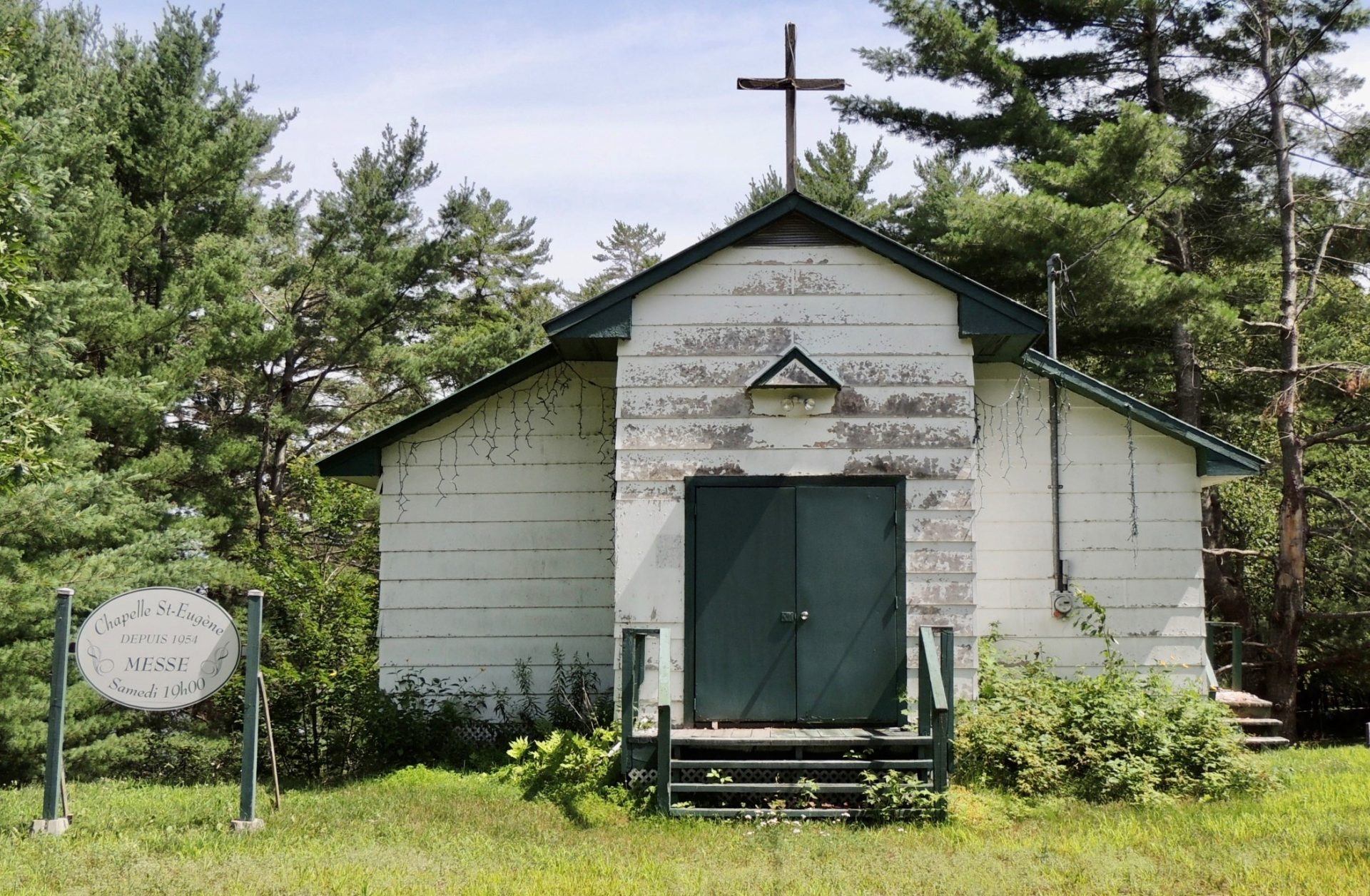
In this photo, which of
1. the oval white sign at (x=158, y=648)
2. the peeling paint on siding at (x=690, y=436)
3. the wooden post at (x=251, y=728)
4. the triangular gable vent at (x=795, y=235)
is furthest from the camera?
the triangular gable vent at (x=795, y=235)

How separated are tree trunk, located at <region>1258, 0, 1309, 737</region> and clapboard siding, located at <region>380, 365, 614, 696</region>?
35.0 feet

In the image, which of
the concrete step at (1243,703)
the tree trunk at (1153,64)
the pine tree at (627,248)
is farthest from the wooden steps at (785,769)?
the pine tree at (627,248)

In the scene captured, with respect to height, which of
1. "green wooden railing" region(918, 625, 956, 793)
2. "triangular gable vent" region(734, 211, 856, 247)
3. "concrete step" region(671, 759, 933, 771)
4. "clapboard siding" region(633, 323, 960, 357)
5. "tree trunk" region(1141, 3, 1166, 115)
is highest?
"tree trunk" region(1141, 3, 1166, 115)

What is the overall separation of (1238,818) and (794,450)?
4.13 meters

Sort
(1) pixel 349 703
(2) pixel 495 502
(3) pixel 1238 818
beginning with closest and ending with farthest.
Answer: (3) pixel 1238 818, (1) pixel 349 703, (2) pixel 495 502

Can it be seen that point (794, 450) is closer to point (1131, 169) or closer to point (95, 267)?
point (1131, 169)

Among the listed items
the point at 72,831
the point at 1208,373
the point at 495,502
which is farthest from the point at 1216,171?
the point at 72,831

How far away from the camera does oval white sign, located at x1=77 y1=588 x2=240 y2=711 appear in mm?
7465

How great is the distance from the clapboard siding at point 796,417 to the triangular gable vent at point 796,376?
12 cm

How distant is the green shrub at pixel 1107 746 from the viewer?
841cm

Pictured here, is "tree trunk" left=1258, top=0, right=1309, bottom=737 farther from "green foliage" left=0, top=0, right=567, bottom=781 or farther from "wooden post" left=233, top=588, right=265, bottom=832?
"wooden post" left=233, top=588, right=265, bottom=832

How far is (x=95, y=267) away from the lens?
16.8 metres

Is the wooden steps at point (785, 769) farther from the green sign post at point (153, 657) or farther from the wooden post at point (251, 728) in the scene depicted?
the green sign post at point (153, 657)

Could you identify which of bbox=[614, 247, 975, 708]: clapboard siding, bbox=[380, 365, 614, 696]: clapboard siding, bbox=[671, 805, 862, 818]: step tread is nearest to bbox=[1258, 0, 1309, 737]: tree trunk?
bbox=[614, 247, 975, 708]: clapboard siding
